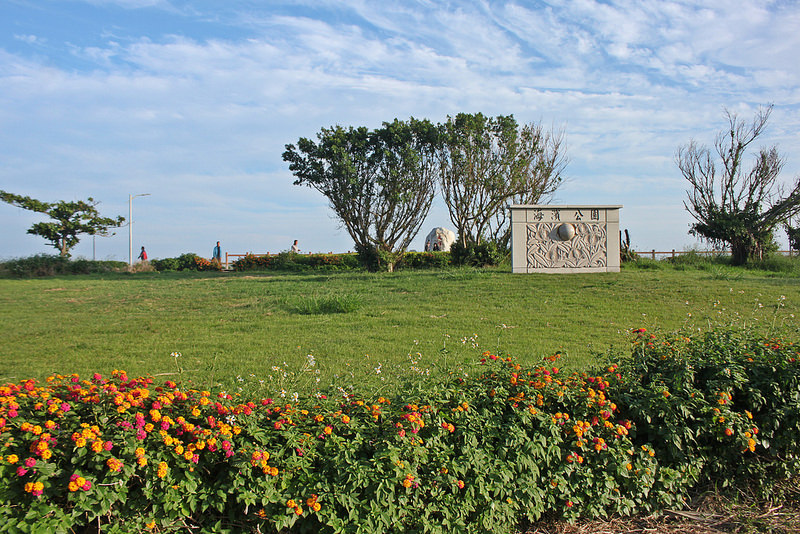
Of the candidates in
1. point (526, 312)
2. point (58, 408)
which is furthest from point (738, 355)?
point (526, 312)

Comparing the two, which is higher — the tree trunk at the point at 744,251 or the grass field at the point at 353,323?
the tree trunk at the point at 744,251

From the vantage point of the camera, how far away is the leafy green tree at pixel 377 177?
19.3 meters

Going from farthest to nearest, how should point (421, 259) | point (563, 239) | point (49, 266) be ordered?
point (421, 259) < point (49, 266) < point (563, 239)

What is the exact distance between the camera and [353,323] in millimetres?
7438

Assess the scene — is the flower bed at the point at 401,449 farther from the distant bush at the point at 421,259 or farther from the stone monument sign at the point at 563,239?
the distant bush at the point at 421,259

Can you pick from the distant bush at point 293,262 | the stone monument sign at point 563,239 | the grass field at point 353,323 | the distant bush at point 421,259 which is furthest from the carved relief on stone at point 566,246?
the distant bush at point 293,262

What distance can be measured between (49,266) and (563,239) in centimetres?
1891

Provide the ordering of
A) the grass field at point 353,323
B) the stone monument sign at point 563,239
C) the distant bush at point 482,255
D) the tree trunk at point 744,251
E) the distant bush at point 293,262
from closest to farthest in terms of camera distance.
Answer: the grass field at point 353,323, the stone monument sign at point 563,239, the distant bush at point 482,255, the tree trunk at point 744,251, the distant bush at point 293,262

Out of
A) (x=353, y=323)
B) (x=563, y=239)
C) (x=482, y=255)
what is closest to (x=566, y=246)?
(x=563, y=239)

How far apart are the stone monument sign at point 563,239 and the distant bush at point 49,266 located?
1731 centimetres

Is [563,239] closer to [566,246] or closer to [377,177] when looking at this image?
[566,246]

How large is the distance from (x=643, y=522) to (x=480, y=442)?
976mm

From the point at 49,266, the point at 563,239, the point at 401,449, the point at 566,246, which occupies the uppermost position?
the point at 563,239

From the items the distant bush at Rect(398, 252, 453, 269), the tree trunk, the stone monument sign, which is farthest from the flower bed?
the tree trunk
